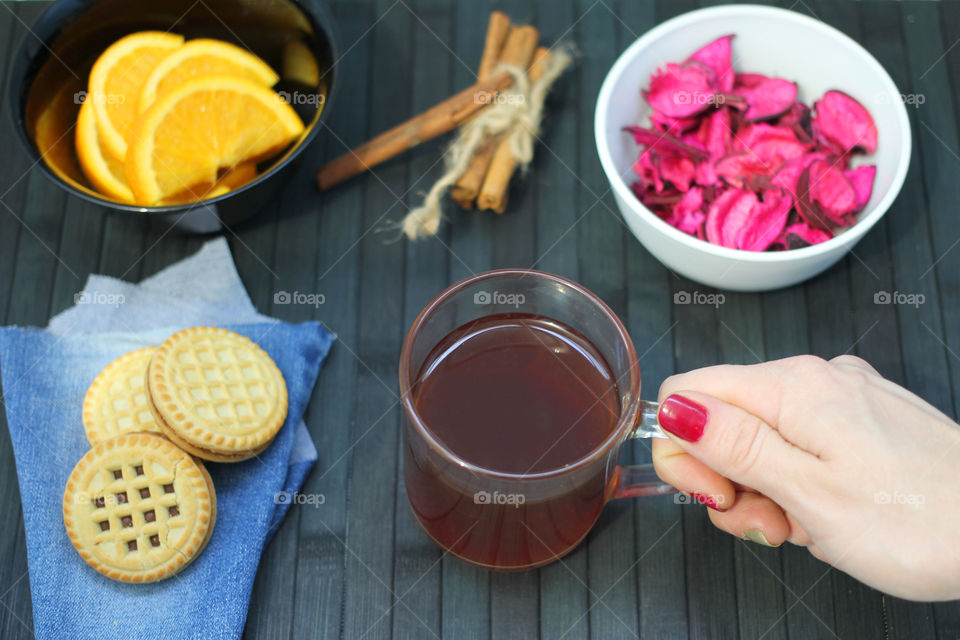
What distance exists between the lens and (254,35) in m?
1.15

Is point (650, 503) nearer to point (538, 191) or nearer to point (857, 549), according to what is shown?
point (857, 549)

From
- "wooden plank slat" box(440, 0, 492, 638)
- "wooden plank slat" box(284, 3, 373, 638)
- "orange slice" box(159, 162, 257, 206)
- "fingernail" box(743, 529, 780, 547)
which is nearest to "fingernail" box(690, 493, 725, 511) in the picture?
"fingernail" box(743, 529, 780, 547)

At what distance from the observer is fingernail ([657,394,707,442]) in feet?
2.55

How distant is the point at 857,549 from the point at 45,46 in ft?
3.33

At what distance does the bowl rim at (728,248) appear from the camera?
Result: 98 centimetres

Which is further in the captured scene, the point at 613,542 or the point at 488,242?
the point at 488,242

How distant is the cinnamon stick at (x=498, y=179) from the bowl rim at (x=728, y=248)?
0.13 m

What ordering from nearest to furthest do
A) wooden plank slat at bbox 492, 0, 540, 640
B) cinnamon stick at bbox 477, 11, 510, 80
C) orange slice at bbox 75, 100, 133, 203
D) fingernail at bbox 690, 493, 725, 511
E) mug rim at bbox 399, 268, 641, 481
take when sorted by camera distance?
mug rim at bbox 399, 268, 641, 481 < fingernail at bbox 690, 493, 725, 511 < wooden plank slat at bbox 492, 0, 540, 640 < orange slice at bbox 75, 100, 133, 203 < cinnamon stick at bbox 477, 11, 510, 80

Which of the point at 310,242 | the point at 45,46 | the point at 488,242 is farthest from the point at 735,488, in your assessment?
the point at 45,46

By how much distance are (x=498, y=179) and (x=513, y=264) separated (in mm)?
107

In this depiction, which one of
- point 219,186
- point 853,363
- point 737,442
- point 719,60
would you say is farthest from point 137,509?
point 719,60

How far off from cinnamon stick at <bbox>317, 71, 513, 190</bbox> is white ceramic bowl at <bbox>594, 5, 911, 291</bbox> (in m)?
0.17

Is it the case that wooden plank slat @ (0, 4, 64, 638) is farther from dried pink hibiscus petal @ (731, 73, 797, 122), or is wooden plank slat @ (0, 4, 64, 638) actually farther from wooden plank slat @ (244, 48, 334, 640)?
dried pink hibiscus petal @ (731, 73, 797, 122)

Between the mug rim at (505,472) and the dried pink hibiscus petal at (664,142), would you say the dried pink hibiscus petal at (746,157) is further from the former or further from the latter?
the mug rim at (505,472)
